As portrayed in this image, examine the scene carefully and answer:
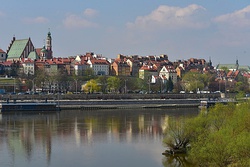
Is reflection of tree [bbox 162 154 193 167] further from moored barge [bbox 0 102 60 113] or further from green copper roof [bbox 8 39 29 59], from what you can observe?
green copper roof [bbox 8 39 29 59]

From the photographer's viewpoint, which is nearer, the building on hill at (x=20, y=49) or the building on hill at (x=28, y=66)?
the building on hill at (x=28, y=66)

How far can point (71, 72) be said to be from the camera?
82.9 meters

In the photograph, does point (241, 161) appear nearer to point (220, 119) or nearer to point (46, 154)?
point (220, 119)

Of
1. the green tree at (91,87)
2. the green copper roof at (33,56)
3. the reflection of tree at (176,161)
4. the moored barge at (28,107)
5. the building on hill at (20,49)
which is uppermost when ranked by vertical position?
the building on hill at (20,49)

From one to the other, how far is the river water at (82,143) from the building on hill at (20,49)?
53644 millimetres

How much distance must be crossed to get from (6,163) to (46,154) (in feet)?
8.54

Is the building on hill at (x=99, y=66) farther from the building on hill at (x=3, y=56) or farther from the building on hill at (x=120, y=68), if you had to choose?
the building on hill at (x=3, y=56)

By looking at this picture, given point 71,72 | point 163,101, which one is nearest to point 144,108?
point 163,101

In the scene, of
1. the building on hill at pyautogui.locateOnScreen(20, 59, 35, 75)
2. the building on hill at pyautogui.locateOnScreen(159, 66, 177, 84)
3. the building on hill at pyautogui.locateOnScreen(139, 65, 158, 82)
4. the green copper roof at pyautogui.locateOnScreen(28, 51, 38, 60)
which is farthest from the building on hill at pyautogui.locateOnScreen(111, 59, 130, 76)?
the building on hill at pyautogui.locateOnScreen(20, 59, 35, 75)

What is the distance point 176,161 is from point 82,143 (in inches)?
274

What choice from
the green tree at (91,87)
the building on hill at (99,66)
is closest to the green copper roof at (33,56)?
Answer: the building on hill at (99,66)

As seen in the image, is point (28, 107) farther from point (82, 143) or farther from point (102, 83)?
point (102, 83)

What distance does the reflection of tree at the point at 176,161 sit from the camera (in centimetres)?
2084

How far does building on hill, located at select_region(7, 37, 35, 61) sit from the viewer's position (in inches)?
3585
